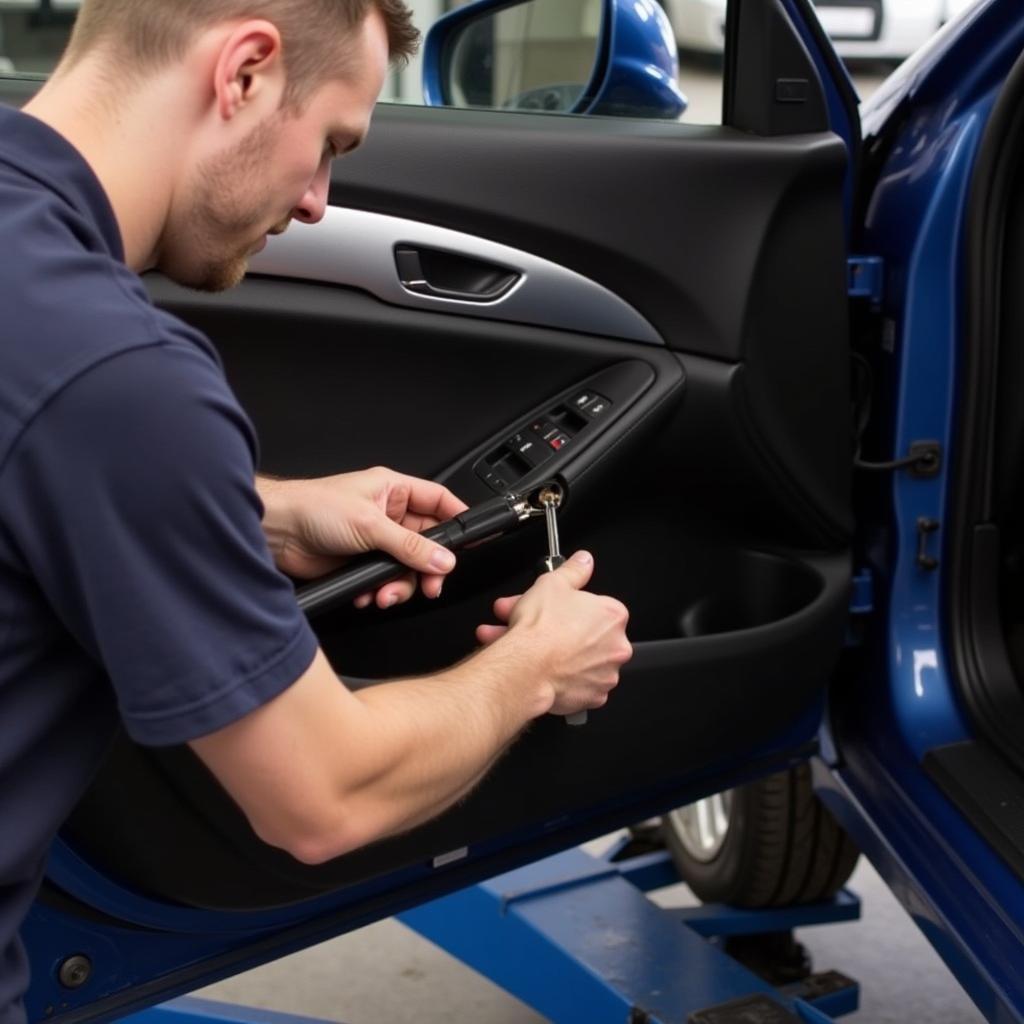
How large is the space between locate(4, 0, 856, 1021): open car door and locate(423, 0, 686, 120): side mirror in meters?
0.04

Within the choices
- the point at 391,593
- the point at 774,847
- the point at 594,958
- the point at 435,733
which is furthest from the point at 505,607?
the point at 774,847

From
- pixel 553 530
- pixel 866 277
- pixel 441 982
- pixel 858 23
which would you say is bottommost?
pixel 441 982

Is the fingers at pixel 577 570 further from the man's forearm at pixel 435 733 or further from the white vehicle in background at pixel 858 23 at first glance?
the white vehicle in background at pixel 858 23

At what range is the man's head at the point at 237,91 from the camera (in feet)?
3.32

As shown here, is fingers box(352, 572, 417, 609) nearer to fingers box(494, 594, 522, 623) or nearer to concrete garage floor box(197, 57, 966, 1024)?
fingers box(494, 594, 522, 623)

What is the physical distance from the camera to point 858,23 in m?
5.53

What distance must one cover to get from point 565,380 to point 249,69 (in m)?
0.69

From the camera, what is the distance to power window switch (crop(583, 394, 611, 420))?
5.29 ft

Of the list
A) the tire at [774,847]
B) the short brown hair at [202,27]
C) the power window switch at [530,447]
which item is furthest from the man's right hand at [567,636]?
the tire at [774,847]

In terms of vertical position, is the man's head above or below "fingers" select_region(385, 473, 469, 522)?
above

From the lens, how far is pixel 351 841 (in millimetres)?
1103

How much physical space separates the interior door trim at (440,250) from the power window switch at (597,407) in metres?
0.07

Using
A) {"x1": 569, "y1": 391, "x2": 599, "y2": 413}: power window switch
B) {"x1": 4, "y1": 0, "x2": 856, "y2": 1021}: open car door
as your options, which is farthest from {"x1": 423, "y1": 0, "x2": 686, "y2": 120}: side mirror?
{"x1": 569, "y1": 391, "x2": 599, "y2": 413}: power window switch

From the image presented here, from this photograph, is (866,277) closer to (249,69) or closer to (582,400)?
(582,400)
